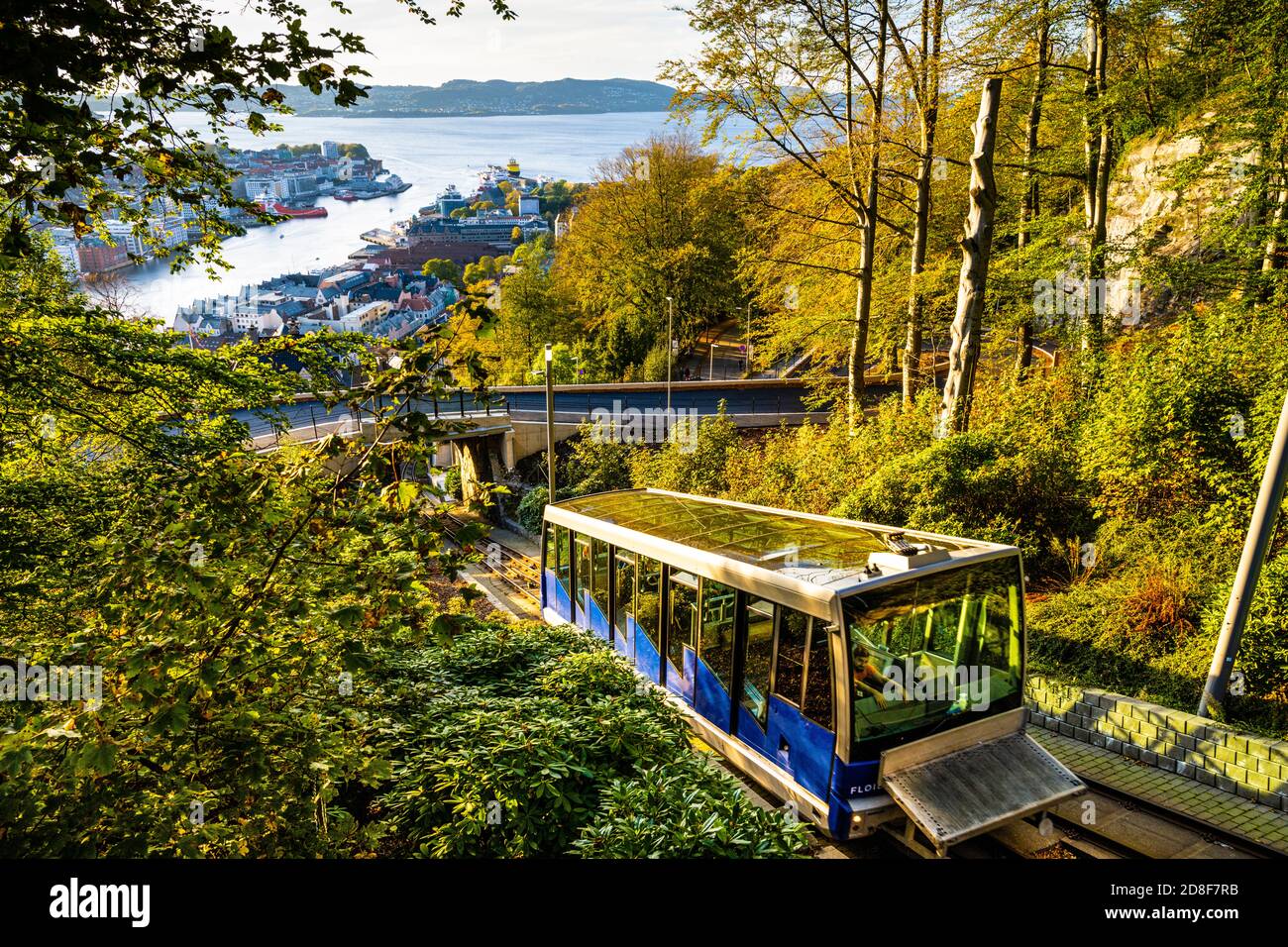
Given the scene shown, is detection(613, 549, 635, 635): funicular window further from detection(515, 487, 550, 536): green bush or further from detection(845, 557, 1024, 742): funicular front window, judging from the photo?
detection(515, 487, 550, 536): green bush

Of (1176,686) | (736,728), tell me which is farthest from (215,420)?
(1176,686)

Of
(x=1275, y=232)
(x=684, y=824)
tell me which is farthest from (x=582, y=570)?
(x=1275, y=232)

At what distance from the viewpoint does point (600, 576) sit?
1304 cm

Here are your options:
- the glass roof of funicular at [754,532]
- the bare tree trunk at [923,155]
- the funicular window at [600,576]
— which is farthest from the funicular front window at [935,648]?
the bare tree trunk at [923,155]

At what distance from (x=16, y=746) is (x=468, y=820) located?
249 centimetres

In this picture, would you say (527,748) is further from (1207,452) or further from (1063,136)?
(1063,136)

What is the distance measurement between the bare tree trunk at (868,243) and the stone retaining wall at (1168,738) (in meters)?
8.45

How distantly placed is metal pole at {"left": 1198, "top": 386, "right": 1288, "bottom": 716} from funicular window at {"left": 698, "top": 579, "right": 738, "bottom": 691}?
17.0ft

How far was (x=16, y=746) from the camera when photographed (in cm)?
311

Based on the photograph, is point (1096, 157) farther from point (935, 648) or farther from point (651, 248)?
point (651, 248)

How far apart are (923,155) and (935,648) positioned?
12481mm

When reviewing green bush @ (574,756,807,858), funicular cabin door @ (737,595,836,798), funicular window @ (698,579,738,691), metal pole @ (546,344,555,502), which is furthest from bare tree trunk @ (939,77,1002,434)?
green bush @ (574,756,807,858)

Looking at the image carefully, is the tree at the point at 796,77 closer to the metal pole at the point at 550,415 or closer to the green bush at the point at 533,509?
the metal pole at the point at 550,415

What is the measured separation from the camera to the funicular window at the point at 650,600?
11.0m
